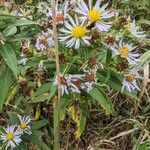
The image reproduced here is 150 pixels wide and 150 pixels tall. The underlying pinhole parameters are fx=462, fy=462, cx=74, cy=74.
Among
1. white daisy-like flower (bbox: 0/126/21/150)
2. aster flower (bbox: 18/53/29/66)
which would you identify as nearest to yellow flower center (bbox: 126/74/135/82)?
aster flower (bbox: 18/53/29/66)

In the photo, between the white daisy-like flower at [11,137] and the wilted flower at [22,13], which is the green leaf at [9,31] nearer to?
the wilted flower at [22,13]

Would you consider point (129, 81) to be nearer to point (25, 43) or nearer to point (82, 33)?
point (82, 33)

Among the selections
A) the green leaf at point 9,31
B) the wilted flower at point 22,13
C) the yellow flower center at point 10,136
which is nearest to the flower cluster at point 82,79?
the green leaf at point 9,31

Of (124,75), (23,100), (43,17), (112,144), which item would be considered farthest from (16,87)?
(112,144)

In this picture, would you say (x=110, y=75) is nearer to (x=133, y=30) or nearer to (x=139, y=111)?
(x=133, y=30)

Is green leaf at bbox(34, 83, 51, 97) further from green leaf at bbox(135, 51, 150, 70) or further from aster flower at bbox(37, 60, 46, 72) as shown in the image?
green leaf at bbox(135, 51, 150, 70)
